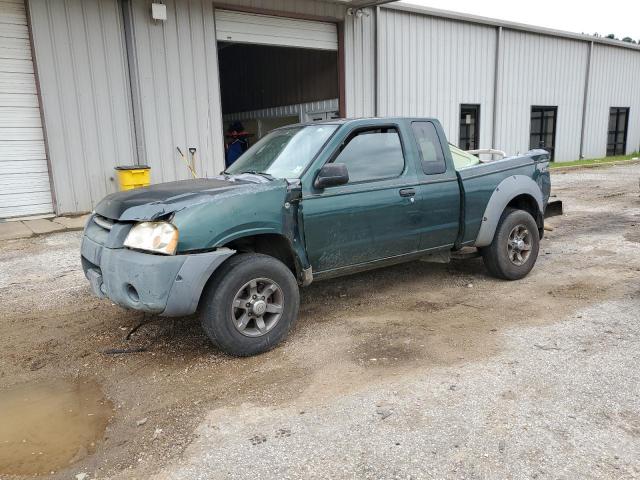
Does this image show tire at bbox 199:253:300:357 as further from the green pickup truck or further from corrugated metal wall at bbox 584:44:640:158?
corrugated metal wall at bbox 584:44:640:158

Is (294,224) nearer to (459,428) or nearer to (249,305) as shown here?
(249,305)

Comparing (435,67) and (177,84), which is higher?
(435,67)

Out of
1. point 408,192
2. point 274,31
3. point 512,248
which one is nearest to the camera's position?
point 408,192

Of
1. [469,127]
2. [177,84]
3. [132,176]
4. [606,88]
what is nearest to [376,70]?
[469,127]

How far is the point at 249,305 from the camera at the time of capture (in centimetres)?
407

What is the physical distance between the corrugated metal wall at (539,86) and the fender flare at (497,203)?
46.6 feet

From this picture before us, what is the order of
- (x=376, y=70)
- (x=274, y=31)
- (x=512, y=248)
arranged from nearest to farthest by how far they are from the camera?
(x=512, y=248) → (x=274, y=31) → (x=376, y=70)

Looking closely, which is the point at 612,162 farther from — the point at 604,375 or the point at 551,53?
the point at 604,375

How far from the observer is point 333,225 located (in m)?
4.52

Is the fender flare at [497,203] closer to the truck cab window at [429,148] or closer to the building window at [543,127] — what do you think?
the truck cab window at [429,148]

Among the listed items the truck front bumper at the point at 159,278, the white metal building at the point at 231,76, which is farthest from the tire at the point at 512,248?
the white metal building at the point at 231,76

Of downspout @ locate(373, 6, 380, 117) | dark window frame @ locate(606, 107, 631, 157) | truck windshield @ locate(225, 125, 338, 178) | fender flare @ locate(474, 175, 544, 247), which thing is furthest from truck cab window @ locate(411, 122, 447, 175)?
dark window frame @ locate(606, 107, 631, 157)

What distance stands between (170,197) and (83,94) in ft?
25.4

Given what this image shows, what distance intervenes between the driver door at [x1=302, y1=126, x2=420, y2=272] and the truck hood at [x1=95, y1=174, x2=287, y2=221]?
517 millimetres
